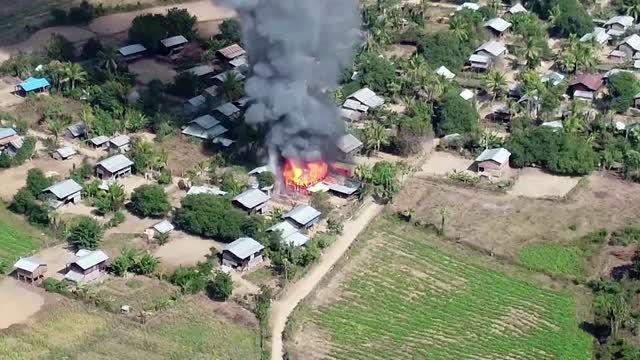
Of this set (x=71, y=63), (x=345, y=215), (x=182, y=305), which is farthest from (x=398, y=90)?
(x=182, y=305)

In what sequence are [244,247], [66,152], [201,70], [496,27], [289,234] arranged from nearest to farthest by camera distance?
1. [244,247]
2. [289,234]
3. [66,152]
4. [201,70]
5. [496,27]

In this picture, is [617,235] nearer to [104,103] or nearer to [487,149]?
[487,149]

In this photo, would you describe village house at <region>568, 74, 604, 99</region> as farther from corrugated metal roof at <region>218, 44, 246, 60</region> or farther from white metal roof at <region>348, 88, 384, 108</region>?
corrugated metal roof at <region>218, 44, 246, 60</region>

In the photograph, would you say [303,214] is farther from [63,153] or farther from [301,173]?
[63,153]

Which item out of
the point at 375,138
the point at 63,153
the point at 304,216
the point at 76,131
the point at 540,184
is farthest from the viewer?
the point at 76,131

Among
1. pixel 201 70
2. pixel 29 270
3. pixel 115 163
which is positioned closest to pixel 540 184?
pixel 115 163

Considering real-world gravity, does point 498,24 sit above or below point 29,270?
below

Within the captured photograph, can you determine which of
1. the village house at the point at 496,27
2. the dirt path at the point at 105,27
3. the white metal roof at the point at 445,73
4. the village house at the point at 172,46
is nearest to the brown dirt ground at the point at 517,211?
the white metal roof at the point at 445,73

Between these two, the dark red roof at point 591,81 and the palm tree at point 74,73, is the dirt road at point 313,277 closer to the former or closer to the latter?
the dark red roof at point 591,81
